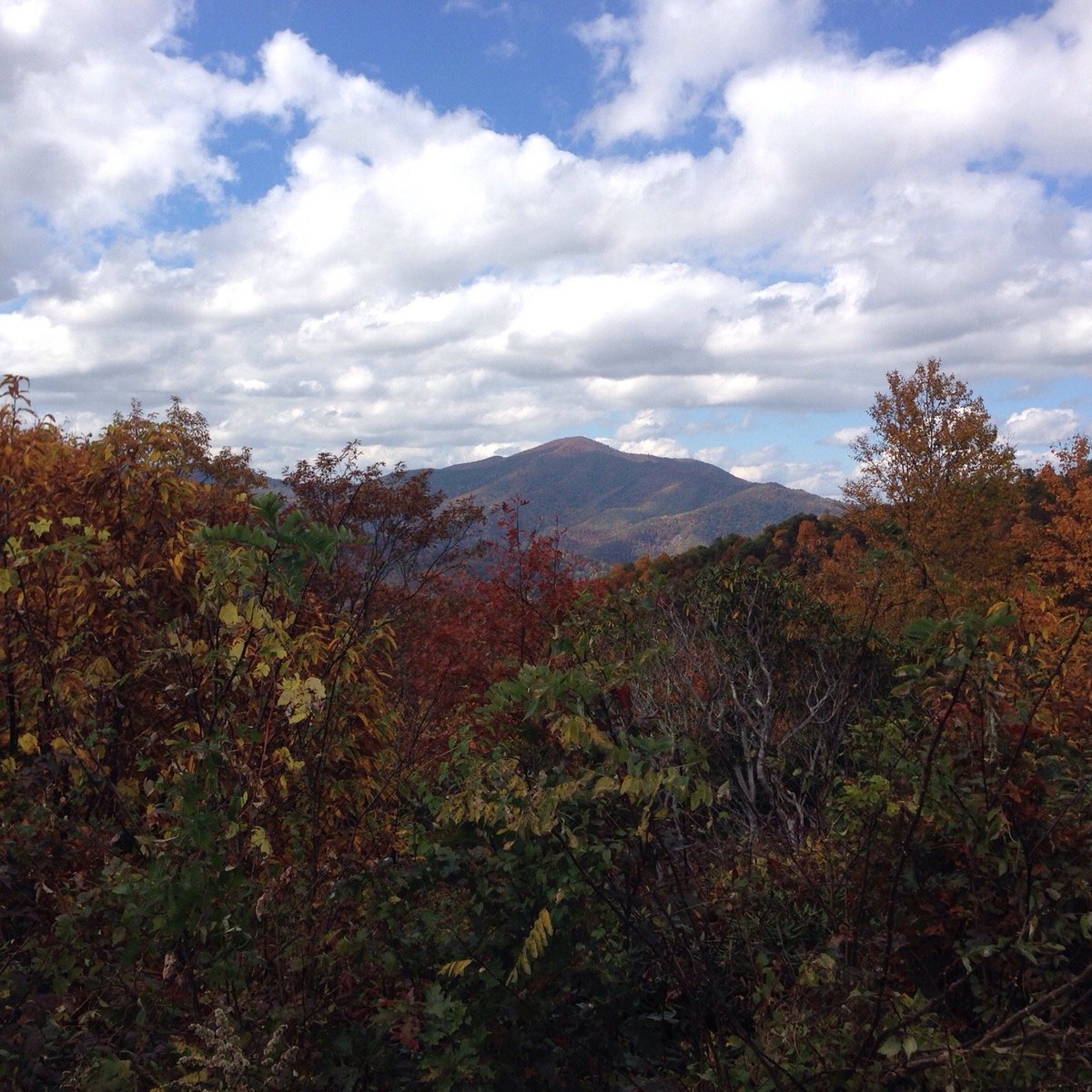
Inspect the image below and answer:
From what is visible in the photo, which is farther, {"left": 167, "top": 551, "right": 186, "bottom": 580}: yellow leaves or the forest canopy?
{"left": 167, "top": 551, "right": 186, "bottom": 580}: yellow leaves

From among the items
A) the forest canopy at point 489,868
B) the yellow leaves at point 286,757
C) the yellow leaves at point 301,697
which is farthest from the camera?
the yellow leaves at point 286,757

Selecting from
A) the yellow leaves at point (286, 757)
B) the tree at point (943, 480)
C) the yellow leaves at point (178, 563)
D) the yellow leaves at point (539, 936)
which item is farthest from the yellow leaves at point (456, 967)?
the tree at point (943, 480)

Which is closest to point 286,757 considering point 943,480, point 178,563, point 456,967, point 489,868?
point 489,868

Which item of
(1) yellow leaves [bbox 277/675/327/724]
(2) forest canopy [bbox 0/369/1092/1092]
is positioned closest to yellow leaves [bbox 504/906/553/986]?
(2) forest canopy [bbox 0/369/1092/1092]

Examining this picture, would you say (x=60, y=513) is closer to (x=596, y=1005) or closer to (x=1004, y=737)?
(x=596, y=1005)

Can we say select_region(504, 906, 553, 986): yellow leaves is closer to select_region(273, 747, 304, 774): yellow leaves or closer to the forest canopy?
the forest canopy

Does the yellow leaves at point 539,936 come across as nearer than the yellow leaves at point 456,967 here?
Yes

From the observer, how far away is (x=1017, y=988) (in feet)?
10.4

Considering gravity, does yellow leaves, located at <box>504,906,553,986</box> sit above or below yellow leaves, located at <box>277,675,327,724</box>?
below

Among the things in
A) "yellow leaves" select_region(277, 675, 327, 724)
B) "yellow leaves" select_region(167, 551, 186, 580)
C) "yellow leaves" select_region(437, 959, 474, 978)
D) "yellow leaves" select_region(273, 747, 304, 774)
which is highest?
"yellow leaves" select_region(167, 551, 186, 580)

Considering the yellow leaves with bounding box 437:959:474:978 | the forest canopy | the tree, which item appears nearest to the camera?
the forest canopy

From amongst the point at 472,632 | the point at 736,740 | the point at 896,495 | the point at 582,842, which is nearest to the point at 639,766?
the point at 582,842

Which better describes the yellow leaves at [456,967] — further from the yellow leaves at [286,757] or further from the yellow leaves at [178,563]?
the yellow leaves at [178,563]

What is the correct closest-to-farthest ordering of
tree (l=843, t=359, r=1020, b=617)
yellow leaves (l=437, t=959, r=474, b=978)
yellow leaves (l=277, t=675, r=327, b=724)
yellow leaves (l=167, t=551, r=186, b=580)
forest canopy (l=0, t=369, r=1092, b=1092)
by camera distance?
forest canopy (l=0, t=369, r=1092, b=1092) → yellow leaves (l=437, t=959, r=474, b=978) → yellow leaves (l=277, t=675, r=327, b=724) → yellow leaves (l=167, t=551, r=186, b=580) → tree (l=843, t=359, r=1020, b=617)
